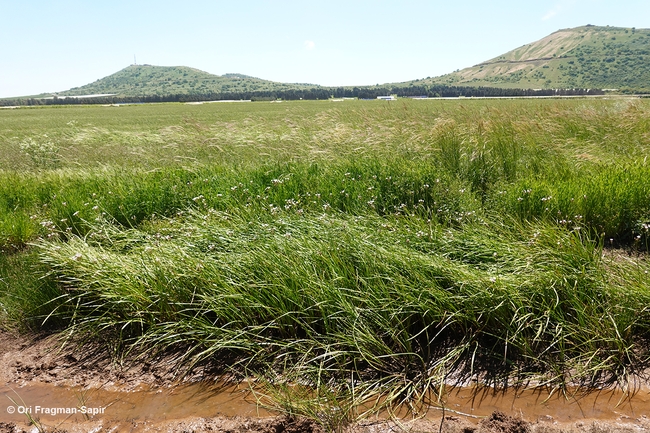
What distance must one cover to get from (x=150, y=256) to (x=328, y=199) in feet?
9.58

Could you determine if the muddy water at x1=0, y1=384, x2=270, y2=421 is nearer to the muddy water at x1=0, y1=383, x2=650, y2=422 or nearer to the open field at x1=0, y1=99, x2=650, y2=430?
the muddy water at x1=0, y1=383, x2=650, y2=422

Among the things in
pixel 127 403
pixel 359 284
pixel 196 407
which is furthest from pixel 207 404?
pixel 359 284

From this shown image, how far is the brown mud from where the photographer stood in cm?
273

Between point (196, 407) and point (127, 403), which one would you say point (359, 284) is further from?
point (127, 403)

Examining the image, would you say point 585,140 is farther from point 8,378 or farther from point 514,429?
point 8,378

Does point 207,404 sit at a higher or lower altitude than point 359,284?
lower

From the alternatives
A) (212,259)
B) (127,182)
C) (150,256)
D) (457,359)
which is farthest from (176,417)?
(127,182)

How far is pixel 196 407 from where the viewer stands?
3100 mm

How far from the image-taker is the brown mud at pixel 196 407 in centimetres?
273

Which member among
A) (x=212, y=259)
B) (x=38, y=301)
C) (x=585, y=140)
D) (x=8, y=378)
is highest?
(x=585, y=140)

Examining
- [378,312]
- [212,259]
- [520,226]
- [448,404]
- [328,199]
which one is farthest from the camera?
[328,199]

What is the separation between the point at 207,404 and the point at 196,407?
85mm

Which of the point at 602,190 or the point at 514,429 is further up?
the point at 602,190

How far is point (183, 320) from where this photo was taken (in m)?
3.72
